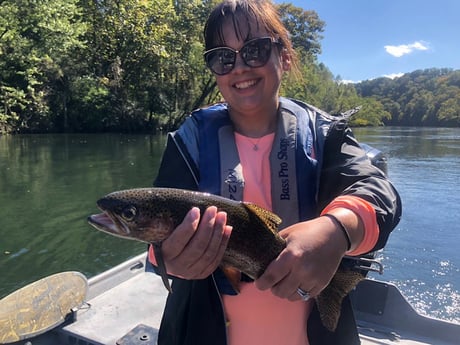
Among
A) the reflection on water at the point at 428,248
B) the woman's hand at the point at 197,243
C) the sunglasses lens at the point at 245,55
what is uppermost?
the sunglasses lens at the point at 245,55

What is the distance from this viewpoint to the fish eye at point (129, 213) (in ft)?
5.78

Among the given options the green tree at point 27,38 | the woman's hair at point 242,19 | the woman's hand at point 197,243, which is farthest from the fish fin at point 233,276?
the green tree at point 27,38

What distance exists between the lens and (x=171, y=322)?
1986 mm

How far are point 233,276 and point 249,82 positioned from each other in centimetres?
94

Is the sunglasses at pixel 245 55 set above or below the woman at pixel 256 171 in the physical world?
above

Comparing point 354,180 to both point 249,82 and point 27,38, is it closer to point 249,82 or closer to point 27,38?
point 249,82

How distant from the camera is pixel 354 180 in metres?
1.76

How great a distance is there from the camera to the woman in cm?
182

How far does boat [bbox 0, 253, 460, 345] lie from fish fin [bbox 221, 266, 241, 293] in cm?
215

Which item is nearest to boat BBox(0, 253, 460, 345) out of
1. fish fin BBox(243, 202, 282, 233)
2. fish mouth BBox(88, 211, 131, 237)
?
fish mouth BBox(88, 211, 131, 237)

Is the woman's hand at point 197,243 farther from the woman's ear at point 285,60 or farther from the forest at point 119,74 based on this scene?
the forest at point 119,74

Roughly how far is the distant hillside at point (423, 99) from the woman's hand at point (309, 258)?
10318cm

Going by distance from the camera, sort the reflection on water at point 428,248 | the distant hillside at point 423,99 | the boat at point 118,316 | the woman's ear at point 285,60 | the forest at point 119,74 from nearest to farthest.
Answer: the woman's ear at point 285,60 → the boat at point 118,316 → the reflection on water at point 428,248 → the forest at point 119,74 → the distant hillside at point 423,99

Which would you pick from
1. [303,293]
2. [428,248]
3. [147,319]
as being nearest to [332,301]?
[303,293]
